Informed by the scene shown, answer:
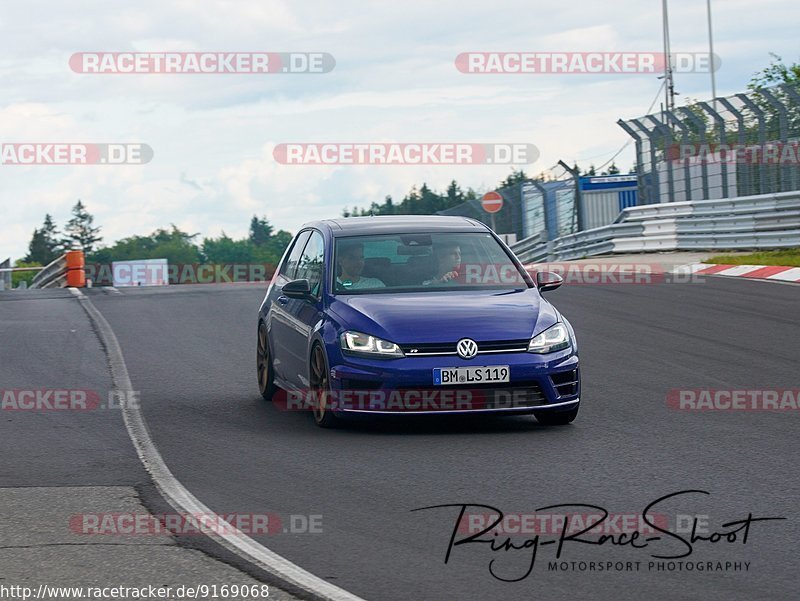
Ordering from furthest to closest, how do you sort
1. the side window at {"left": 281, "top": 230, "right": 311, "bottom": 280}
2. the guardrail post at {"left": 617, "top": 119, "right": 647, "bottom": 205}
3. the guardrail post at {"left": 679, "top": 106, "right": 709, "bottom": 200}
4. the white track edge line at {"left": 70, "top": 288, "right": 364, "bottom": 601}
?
the guardrail post at {"left": 617, "top": 119, "right": 647, "bottom": 205}
the guardrail post at {"left": 679, "top": 106, "right": 709, "bottom": 200}
the side window at {"left": 281, "top": 230, "right": 311, "bottom": 280}
the white track edge line at {"left": 70, "top": 288, "right": 364, "bottom": 601}

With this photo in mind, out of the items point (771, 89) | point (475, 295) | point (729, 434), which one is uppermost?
point (771, 89)

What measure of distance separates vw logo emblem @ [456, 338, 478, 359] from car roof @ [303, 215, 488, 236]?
1.68 m

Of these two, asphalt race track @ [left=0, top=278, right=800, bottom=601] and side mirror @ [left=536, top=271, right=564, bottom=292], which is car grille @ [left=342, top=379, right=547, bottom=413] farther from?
side mirror @ [left=536, top=271, right=564, bottom=292]

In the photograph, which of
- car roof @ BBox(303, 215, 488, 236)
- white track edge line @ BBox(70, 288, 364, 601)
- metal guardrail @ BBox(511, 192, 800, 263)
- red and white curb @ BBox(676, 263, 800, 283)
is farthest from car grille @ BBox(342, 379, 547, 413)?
metal guardrail @ BBox(511, 192, 800, 263)

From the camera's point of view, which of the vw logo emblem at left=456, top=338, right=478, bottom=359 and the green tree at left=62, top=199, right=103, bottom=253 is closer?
the vw logo emblem at left=456, top=338, right=478, bottom=359

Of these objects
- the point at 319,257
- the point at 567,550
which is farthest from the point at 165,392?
the point at 567,550

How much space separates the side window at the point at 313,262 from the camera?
10180 millimetres

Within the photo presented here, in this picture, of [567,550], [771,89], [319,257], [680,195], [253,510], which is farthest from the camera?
[680,195]

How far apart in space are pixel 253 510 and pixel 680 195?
2508 cm

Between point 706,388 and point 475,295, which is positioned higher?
point 475,295

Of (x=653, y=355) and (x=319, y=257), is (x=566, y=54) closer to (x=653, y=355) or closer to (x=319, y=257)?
(x=653, y=355)

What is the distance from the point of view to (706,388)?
10852 millimetres

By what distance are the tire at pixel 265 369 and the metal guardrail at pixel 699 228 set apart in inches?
644

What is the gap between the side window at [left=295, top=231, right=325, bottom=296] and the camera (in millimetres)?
10180
